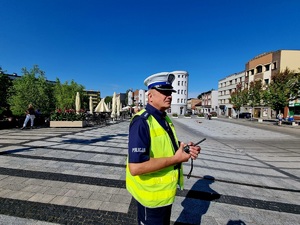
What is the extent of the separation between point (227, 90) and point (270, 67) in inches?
805

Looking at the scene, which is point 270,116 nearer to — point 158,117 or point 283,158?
point 283,158

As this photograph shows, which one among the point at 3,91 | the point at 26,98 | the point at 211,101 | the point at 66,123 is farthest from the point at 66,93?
the point at 211,101

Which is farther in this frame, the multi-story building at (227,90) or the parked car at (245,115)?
the multi-story building at (227,90)

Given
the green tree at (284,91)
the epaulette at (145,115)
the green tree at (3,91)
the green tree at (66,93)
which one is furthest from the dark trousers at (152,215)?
the green tree at (66,93)

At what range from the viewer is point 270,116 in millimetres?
41969

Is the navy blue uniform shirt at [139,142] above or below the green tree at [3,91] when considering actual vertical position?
below

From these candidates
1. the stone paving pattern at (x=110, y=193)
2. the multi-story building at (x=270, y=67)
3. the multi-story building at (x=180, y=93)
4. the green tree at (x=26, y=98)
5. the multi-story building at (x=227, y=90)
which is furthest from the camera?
the multi-story building at (x=180, y=93)

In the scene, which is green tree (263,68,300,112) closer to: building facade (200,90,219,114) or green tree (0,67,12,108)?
green tree (0,67,12,108)

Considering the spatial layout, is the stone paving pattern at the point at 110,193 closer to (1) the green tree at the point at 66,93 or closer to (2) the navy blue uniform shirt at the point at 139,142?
(2) the navy blue uniform shirt at the point at 139,142

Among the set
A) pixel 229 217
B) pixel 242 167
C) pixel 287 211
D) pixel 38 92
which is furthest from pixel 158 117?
pixel 38 92

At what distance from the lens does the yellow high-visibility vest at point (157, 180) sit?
1.46 m

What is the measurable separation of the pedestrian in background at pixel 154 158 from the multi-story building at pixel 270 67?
43690 millimetres

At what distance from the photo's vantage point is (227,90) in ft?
204

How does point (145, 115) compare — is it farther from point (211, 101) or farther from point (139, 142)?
point (211, 101)
